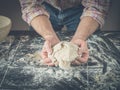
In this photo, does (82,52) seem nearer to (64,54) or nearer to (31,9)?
(64,54)

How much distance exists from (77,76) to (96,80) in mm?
89

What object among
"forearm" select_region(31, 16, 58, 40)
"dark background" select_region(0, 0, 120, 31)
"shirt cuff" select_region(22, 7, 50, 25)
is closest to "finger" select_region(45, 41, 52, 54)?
"forearm" select_region(31, 16, 58, 40)

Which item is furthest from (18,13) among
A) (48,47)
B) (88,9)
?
(48,47)

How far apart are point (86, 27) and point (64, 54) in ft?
0.95

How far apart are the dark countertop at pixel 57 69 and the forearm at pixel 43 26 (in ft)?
0.23

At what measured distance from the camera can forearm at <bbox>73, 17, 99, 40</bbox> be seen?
139 centimetres

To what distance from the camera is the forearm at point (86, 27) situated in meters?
1.39

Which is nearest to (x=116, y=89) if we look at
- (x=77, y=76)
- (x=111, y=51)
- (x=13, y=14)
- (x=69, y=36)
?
(x=77, y=76)

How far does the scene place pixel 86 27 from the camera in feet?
4.67

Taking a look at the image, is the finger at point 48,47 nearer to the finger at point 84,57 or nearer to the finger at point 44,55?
the finger at point 44,55

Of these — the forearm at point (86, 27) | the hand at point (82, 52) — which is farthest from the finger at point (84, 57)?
the forearm at point (86, 27)

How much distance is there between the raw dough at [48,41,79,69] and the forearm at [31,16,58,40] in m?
0.16

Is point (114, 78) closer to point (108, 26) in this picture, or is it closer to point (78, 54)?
point (78, 54)

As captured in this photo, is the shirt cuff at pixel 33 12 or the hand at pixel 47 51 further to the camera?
the shirt cuff at pixel 33 12
